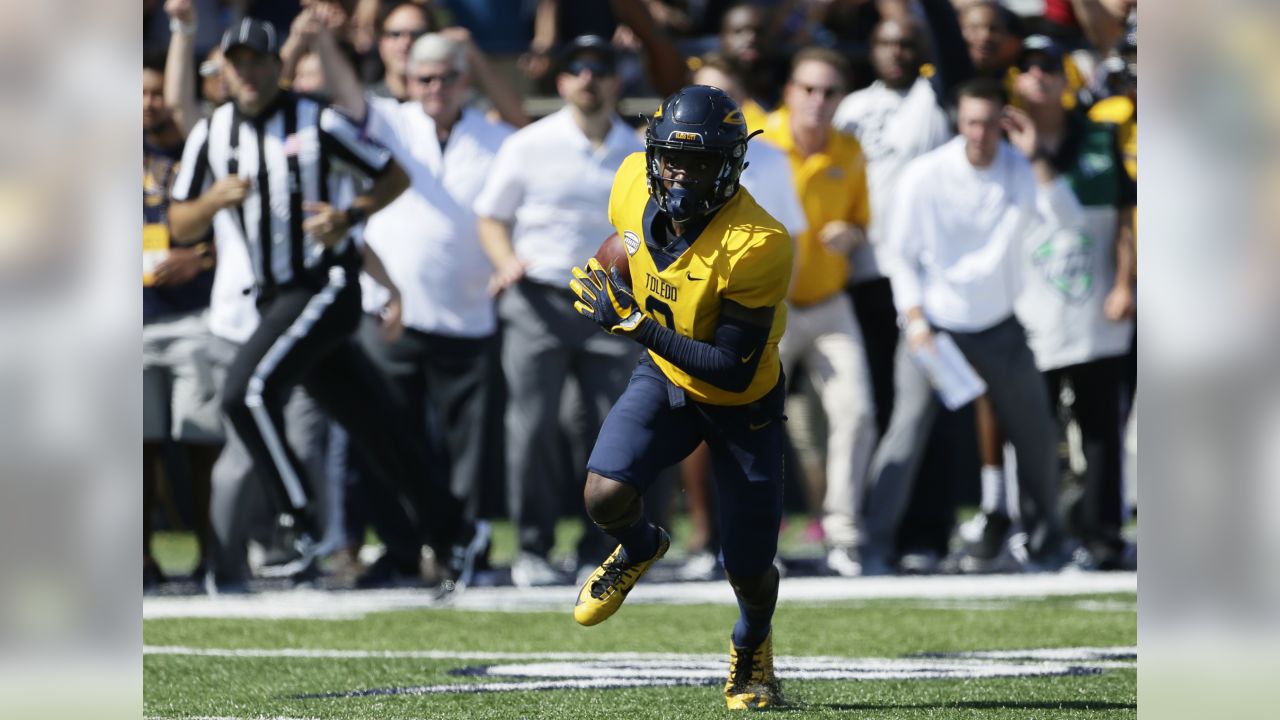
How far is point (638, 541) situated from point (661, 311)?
2.19 feet

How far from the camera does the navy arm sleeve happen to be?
5230 mm

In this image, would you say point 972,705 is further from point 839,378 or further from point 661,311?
point 839,378

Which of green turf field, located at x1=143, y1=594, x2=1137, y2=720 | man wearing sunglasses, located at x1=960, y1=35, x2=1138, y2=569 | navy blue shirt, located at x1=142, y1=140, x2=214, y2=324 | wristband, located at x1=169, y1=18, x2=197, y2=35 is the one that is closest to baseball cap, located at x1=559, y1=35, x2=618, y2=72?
wristband, located at x1=169, y1=18, x2=197, y2=35

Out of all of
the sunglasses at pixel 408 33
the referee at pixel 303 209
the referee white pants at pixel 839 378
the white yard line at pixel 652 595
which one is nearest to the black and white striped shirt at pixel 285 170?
the referee at pixel 303 209

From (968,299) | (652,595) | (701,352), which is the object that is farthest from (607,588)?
(968,299)

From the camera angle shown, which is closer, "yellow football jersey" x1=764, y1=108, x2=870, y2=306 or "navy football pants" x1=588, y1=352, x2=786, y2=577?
"navy football pants" x1=588, y1=352, x2=786, y2=577

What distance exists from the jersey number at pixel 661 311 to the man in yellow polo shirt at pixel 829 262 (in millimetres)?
3803

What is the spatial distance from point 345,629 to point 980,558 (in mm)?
3491

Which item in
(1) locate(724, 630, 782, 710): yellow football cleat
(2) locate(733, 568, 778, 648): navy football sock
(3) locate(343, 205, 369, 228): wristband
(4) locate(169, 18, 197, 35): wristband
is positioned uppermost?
(4) locate(169, 18, 197, 35): wristband

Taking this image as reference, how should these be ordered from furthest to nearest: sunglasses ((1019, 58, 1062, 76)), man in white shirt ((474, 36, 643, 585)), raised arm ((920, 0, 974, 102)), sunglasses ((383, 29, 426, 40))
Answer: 1. sunglasses ((383, 29, 426, 40))
2. raised arm ((920, 0, 974, 102))
3. sunglasses ((1019, 58, 1062, 76))
4. man in white shirt ((474, 36, 643, 585))

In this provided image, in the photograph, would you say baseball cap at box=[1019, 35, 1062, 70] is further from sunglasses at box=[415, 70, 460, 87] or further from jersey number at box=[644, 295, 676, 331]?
jersey number at box=[644, 295, 676, 331]

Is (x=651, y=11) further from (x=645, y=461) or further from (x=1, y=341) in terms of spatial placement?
(x=1, y=341)

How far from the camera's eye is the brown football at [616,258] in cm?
562

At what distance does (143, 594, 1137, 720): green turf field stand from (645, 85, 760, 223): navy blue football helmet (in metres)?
1.43
